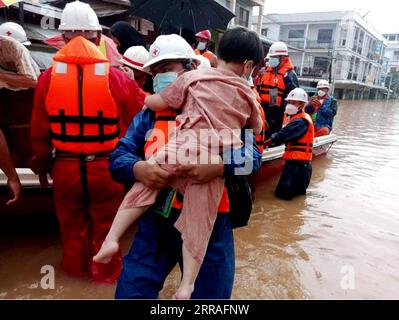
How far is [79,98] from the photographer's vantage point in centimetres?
216

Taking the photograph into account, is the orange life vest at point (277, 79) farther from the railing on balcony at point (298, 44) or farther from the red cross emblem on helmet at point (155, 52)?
the railing on balcony at point (298, 44)

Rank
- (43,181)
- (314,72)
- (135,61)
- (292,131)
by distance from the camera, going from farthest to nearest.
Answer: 1. (314,72)
2. (292,131)
3. (135,61)
4. (43,181)

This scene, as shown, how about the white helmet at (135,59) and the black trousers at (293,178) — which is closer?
the white helmet at (135,59)

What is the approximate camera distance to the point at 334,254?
3.62 metres

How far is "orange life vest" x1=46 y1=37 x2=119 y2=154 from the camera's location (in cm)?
215

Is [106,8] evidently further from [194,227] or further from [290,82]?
Answer: [194,227]

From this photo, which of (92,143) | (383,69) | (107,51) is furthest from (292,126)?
(383,69)

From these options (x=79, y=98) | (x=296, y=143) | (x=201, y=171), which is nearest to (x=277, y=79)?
(x=296, y=143)

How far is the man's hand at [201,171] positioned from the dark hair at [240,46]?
1.53ft

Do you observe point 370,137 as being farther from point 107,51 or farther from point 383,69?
point 383,69

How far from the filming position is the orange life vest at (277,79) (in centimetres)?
513

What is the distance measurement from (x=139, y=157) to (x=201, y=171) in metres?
0.39

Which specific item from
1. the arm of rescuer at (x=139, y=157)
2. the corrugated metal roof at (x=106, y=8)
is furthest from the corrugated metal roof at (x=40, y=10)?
the arm of rescuer at (x=139, y=157)

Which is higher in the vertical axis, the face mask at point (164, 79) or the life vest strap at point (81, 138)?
the face mask at point (164, 79)
